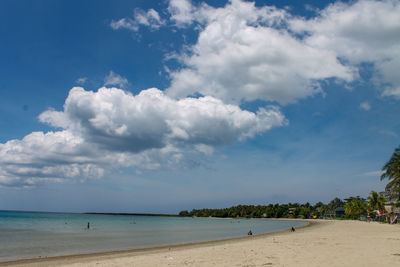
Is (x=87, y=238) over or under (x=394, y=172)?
under

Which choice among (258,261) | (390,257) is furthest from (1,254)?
(390,257)

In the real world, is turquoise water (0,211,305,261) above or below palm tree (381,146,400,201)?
below

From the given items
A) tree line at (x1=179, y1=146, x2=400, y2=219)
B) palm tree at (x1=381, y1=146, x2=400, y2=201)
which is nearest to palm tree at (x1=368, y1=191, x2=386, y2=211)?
tree line at (x1=179, y1=146, x2=400, y2=219)

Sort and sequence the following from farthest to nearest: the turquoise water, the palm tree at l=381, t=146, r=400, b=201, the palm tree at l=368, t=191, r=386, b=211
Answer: the palm tree at l=368, t=191, r=386, b=211, the palm tree at l=381, t=146, r=400, b=201, the turquoise water

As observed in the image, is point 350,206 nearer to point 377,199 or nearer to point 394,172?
point 377,199

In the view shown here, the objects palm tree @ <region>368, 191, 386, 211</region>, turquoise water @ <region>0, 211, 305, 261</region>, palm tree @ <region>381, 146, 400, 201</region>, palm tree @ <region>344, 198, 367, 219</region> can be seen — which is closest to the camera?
turquoise water @ <region>0, 211, 305, 261</region>

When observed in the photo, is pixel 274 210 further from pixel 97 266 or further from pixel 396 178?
pixel 97 266

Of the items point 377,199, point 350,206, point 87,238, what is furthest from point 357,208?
point 87,238

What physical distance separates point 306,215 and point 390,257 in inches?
5790

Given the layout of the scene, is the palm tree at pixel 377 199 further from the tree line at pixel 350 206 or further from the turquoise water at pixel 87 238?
the turquoise water at pixel 87 238

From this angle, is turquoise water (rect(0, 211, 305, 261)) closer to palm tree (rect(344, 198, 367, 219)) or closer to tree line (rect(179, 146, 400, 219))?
tree line (rect(179, 146, 400, 219))

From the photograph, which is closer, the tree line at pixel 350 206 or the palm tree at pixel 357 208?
the tree line at pixel 350 206

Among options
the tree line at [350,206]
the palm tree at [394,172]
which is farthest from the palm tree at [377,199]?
the palm tree at [394,172]

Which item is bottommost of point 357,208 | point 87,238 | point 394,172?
point 87,238
